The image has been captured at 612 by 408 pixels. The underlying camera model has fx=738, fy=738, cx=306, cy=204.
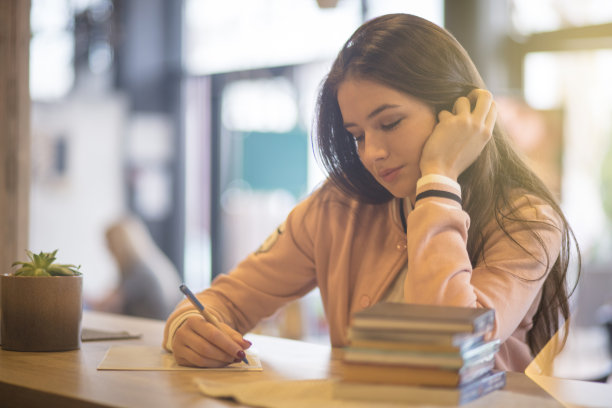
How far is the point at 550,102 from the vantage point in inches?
161

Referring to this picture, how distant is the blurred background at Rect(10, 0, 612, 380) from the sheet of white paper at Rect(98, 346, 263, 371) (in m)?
2.82

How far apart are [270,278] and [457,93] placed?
1.86ft

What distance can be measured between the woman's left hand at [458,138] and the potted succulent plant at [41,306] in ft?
2.15

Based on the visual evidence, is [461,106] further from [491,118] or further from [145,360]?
[145,360]

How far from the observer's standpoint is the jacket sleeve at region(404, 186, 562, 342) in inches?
44.8

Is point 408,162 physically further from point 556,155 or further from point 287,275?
point 556,155

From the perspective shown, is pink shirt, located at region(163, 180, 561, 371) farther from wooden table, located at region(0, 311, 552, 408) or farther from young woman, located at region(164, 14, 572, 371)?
wooden table, located at region(0, 311, 552, 408)

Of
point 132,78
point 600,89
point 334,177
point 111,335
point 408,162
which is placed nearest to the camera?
point 408,162

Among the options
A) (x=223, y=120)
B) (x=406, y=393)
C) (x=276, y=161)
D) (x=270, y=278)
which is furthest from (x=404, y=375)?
(x=223, y=120)

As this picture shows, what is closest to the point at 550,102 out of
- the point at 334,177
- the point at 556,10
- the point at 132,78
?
the point at 556,10

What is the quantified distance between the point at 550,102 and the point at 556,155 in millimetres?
311

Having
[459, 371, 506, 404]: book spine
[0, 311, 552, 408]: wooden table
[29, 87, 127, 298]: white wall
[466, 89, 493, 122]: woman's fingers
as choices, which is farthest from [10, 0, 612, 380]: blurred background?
[459, 371, 506, 404]: book spine

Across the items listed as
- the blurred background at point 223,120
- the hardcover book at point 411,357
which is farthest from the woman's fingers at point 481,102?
the blurred background at point 223,120

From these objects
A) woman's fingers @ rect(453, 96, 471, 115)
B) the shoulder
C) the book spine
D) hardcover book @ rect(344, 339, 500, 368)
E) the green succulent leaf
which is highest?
woman's fingers @ rect(453, 96, 471, 115)
